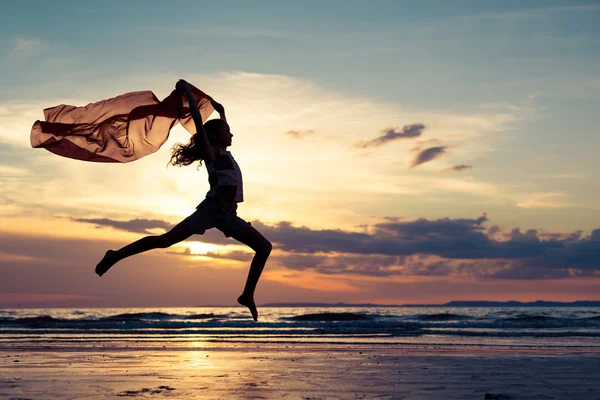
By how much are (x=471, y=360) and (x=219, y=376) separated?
14.8 ft

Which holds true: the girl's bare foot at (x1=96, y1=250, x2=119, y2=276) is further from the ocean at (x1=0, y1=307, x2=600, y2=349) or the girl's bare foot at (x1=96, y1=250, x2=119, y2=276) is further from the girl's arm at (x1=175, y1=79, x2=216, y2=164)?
the ocean at (x1=0, y1=307, x2=600, y2=349)

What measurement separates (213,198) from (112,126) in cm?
230

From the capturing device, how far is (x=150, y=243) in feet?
27.3

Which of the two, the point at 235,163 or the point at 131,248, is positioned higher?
the point at 235,163

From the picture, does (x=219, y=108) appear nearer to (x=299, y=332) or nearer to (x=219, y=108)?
(x=219, y=108)

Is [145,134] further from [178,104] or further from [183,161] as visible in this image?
[183,161]

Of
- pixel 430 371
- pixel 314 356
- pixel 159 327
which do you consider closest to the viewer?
pixel 430 371

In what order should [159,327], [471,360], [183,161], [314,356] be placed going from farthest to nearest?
[159,327] → [314,356] → [471,360] → [183,161]

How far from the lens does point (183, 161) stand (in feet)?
27.4

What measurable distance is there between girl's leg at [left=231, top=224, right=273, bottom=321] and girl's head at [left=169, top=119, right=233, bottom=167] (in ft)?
3.42

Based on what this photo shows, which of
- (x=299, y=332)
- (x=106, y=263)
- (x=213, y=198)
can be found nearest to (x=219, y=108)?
(x=213, y=198)

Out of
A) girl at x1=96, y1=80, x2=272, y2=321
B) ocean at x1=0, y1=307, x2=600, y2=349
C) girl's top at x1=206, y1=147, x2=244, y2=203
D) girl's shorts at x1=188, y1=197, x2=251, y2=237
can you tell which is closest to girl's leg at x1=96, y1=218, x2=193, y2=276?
girl at x1=96, y1=80, x2=272, y2=321

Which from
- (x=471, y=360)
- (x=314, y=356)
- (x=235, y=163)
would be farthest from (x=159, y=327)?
(x=235, y=163)

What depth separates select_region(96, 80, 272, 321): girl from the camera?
26.1 ft
